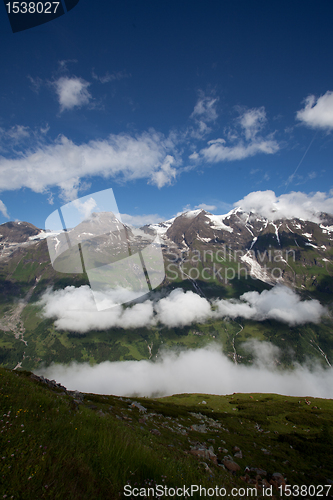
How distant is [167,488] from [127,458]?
1.04 metres

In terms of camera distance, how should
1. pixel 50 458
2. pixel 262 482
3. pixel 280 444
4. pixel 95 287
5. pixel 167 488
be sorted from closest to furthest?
pixel 50 458, pixel 167 488, pixel 262 482, pixel 95 287, pixel 280 444

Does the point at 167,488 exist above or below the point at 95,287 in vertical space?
above

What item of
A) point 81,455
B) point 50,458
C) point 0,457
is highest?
point 0,457

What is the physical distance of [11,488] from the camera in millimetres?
2836

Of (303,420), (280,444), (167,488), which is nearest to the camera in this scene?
(167,488)

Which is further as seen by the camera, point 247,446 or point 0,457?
point 247,446

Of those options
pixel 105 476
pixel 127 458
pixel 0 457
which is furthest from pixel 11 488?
pixel 127 458

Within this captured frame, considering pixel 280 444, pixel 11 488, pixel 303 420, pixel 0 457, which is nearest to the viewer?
pixel 11 488

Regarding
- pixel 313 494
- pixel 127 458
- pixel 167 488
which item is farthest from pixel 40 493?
pixel 313 494

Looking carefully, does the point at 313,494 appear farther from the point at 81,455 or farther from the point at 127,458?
the point at 81,455

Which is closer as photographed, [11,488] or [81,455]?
[11,488]

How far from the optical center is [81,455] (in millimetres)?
4125

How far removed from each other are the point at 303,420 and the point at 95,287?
138ft

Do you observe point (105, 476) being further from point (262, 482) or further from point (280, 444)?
point (280, 444)
